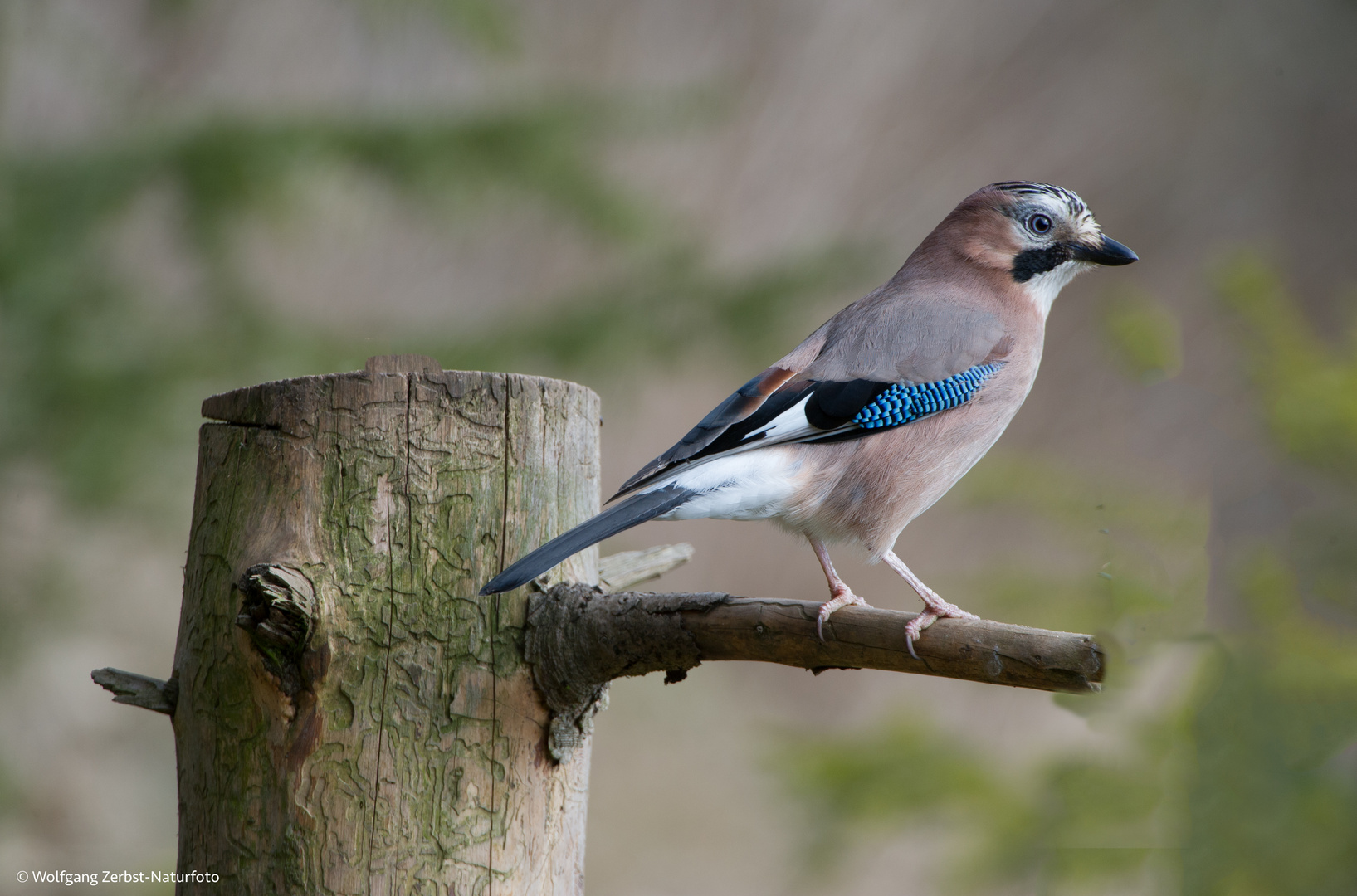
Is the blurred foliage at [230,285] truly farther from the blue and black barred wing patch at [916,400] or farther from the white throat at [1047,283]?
the blue and black barred wing patch at [916,400]

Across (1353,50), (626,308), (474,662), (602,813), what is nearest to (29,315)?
(626,308)

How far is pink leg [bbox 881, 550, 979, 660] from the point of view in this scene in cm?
170

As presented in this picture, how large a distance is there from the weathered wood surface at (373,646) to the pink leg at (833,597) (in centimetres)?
56

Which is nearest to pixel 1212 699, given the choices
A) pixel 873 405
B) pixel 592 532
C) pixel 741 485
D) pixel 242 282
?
pixel 592 532

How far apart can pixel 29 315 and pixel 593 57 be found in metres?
4.81

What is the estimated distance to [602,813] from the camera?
7.30m

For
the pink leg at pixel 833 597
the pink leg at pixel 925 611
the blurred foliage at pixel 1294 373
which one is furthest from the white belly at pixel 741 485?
the blurred foliage at pixel 1294 373

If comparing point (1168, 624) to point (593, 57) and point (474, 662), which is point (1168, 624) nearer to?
point (474, 662)

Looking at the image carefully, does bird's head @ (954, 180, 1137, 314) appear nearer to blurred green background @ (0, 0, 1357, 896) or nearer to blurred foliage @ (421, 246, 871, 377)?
blurred green background @ (0, 0, 1357, 896)

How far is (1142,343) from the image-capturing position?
2.22 metres

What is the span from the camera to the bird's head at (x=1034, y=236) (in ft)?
9.05

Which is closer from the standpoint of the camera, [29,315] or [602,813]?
[29,315]

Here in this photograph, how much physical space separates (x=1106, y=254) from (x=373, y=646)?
199 cm

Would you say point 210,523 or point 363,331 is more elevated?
point 363,331
